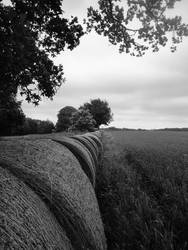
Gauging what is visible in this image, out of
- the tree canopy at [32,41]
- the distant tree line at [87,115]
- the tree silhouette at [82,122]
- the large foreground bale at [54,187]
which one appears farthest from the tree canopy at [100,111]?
the large foreground bale at [54,187]

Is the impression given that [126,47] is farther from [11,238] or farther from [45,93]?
[11,238]

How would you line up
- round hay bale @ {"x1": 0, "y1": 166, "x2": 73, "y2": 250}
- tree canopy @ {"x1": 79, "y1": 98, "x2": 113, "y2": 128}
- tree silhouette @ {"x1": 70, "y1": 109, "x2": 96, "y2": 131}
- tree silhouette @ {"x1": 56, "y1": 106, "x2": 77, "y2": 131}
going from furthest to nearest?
tree canopy @ {"x1": 79, "y1": 98, "x2": 113, "y2": 128} < tree silhouette @ {"x1": 56, "y1": 106, "x2": 77, "y2": 131} < tree silhouette @ {"x1": 70, "y1": 109, "x2": 96, "y2": 131} < round hay bale @ {"x1": 0, "y1": 166, "x2": 73, "y2": 250}

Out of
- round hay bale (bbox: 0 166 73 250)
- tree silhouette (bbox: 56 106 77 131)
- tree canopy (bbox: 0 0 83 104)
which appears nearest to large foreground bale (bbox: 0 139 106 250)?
round hay bale (bbox: 0 166 73 250)

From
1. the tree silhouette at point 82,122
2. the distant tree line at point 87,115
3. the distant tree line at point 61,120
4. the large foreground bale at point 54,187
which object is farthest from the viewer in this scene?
the distant tree line at point 87,115

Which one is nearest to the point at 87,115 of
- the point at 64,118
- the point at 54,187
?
the point at 64,118

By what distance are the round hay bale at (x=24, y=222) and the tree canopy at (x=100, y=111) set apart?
253ft

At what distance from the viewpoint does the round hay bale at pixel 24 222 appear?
120cm

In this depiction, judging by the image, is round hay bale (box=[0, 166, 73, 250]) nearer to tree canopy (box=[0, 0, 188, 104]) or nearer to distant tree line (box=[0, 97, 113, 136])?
tree canopy (box=[0, 0, 188, 104])

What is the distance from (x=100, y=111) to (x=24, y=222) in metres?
78.3

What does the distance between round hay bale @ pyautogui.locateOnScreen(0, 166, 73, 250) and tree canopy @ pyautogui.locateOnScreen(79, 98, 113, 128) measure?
3041 inches

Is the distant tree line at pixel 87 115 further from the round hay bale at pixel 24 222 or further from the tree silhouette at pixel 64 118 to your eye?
the round hay bale at pixel 24 222

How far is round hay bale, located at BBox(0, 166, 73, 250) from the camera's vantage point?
1196mm

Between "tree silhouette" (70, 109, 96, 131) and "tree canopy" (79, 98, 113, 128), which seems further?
"tree canopy" (79, 98, 113, 128)

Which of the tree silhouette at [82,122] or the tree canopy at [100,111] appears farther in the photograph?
the tree canopy at [100,111]
